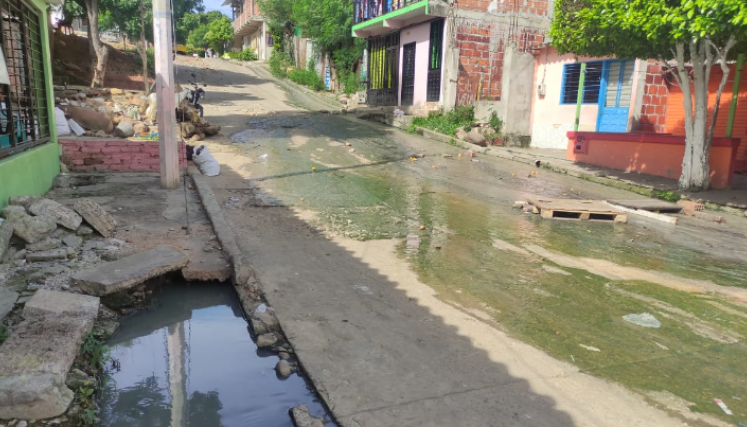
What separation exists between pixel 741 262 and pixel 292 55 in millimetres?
31194

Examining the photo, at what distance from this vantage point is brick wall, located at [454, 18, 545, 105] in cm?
1803

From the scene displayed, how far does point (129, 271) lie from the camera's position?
4.53 metres

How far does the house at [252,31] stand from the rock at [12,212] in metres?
34.1

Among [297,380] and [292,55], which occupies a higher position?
[292,55]

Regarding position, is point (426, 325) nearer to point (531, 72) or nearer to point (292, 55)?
point (531, 72)

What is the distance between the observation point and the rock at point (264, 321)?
4039 mm

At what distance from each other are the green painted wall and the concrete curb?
2.16 metres

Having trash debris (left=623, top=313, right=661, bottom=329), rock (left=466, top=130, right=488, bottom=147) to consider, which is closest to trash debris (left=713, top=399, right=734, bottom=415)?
trash debris (left=623, top=313, right=661, bottom=329)

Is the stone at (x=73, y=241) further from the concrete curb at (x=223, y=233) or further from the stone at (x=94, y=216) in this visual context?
the concrete curb at (x=223, y=233)

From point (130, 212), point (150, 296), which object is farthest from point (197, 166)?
point (150, 296)

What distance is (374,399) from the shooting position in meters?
3.02

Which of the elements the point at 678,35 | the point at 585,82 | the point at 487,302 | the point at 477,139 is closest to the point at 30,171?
the point at 487,302

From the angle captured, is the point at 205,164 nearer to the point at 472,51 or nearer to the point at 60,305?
the point at 60,305

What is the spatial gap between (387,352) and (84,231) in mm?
3929
